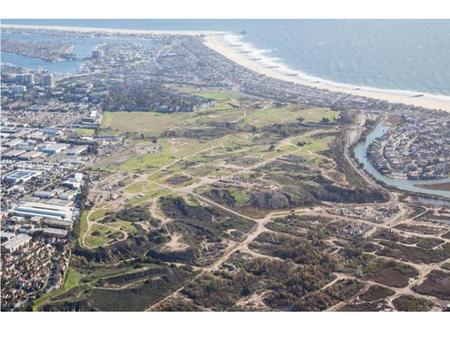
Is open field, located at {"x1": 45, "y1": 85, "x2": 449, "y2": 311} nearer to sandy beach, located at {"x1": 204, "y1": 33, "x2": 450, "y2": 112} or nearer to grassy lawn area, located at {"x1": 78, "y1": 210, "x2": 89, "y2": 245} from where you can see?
grassy lawn area, located at {"x1": 78, "y1": 210, "x2": 89, "y2": 245}

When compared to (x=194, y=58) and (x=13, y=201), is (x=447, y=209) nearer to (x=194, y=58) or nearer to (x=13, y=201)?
(x=13, y=201)

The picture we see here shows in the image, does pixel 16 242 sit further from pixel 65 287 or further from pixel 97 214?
pixel 65 287

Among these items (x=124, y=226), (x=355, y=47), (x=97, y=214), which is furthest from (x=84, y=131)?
(x=355, y=47)

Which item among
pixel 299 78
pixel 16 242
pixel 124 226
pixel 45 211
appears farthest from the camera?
pixel 299 78

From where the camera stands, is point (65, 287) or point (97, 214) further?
point (97, 214)

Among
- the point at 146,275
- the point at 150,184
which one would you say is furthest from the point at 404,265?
the point at 150,184

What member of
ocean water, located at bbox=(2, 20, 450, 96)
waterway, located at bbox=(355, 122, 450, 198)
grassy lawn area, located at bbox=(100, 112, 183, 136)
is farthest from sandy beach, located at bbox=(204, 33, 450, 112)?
grassy lawn area, located at bbox=(100, 112, 183, 136)

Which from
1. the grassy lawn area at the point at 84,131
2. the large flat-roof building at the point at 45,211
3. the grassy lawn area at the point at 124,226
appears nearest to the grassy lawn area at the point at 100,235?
the grassy lawn area at the point at 124,226

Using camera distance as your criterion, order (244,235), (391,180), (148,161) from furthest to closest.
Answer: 1. (148,161)
2. (391,180)
3. (244,235)
